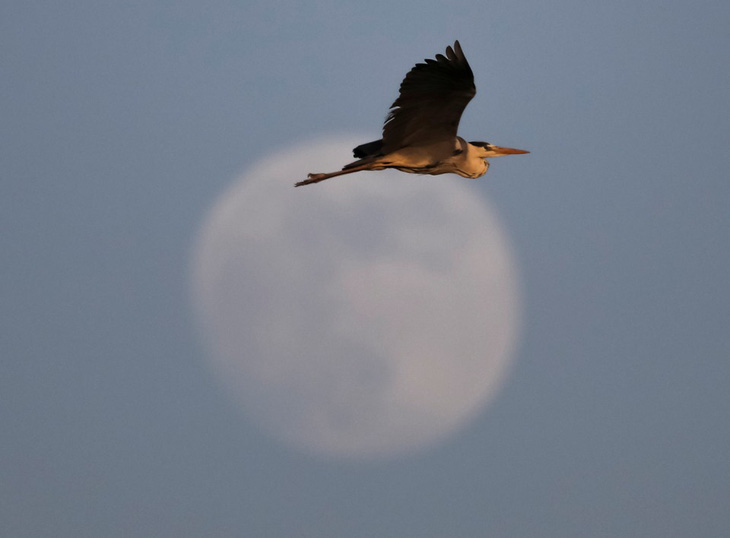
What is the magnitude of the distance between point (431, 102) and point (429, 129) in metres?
0.69

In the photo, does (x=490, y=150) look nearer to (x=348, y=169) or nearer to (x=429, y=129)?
(x=429, y=129)

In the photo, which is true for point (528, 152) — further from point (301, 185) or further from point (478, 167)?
point (301, 185)

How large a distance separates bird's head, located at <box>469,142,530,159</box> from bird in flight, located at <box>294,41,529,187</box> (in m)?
0.11

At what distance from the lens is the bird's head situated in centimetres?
2023

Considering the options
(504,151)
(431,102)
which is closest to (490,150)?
(504,151)

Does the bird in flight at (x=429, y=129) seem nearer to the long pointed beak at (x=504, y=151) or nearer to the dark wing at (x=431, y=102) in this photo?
the dark wing at (x=431, y=102)

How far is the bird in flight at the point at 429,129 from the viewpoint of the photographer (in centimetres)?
1717

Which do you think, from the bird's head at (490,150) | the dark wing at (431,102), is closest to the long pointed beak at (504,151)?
the bird's head at (490,150)

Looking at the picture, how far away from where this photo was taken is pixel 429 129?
1828cm

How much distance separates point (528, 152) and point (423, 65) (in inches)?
192

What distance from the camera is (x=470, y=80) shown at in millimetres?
17312

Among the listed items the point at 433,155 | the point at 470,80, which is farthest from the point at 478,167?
the point at 470,80

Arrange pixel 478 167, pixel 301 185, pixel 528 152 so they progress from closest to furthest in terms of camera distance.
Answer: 1. pixel 301 185
2. pixel 478 167
3. pixel 528 152

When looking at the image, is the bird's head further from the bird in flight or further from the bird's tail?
the bird's tail
